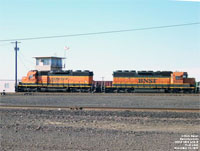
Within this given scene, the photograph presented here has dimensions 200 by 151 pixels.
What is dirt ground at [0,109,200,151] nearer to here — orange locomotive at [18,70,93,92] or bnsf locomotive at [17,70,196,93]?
bnsf locomotive at [17,70,196,93]

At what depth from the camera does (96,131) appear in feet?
33.5

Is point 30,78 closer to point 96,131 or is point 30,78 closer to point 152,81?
point 152,81

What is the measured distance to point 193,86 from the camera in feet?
109

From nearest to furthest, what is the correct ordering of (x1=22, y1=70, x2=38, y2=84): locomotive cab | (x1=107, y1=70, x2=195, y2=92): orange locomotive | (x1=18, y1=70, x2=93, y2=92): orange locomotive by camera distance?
(x1=107, y1=70, x2=195, y2=92): orange locomotive → (x1=18, y1=70, x2=93, y2=92): orange locomotive → (x1=22, y1=70, x2=38, y2=84): locomotive cab

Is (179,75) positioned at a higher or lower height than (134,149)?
higher

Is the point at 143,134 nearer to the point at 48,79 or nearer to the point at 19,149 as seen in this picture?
the point at 19,149

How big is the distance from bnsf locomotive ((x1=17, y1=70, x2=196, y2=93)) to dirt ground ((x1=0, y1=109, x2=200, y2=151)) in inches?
754

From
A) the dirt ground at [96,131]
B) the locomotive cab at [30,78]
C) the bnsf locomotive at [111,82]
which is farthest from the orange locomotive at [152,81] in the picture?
the dirt ground at [96,131]

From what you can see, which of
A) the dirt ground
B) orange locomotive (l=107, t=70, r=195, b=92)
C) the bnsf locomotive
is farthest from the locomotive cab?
the dirt ground

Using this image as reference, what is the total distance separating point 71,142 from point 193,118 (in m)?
7.25

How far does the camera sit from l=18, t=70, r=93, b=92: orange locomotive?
1375 inches

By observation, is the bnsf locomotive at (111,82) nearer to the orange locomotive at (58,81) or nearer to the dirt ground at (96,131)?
the orange locomotive at (58,81)

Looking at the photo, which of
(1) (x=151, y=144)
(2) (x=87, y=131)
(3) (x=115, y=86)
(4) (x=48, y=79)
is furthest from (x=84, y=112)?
(4) (x=48, y=79)

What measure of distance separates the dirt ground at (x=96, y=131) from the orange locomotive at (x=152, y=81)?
19.1 meters
